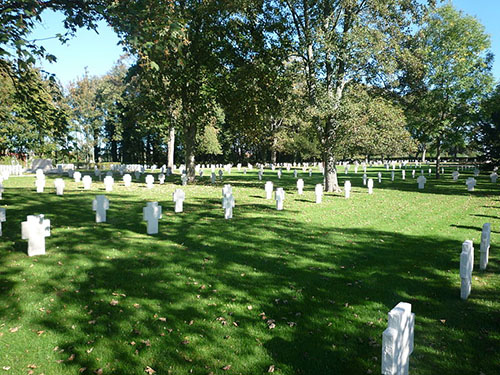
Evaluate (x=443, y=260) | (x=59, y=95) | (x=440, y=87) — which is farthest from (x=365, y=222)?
(x=440, y=87)

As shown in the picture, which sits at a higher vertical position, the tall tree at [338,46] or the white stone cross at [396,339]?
the tall tree at [338,46]

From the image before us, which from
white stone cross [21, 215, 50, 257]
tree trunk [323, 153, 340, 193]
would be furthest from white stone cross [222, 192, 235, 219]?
tree trunk [323, 153, 340, 193]

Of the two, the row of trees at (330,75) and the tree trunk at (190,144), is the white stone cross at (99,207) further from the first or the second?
the tree trunk at (190,144)

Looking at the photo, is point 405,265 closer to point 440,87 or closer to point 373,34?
point 373,34

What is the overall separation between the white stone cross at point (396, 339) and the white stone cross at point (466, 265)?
298cm

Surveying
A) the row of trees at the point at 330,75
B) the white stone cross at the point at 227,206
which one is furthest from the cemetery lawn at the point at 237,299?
the row of trees at the point at 330,75

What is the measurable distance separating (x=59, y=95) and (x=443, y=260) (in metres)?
10.3

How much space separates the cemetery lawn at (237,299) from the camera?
4.06 meters

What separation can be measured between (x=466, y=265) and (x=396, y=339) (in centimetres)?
330

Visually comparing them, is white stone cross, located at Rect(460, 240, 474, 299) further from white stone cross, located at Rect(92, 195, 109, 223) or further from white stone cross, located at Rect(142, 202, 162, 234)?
white stone cross, located at Rect(92, 195, 109, 223)

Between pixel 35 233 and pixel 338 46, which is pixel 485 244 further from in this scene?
pixel 338 46

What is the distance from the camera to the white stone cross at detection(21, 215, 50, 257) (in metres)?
7.41

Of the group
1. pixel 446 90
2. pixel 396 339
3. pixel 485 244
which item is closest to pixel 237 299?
pixel 396 339

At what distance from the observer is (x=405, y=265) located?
295 inches
